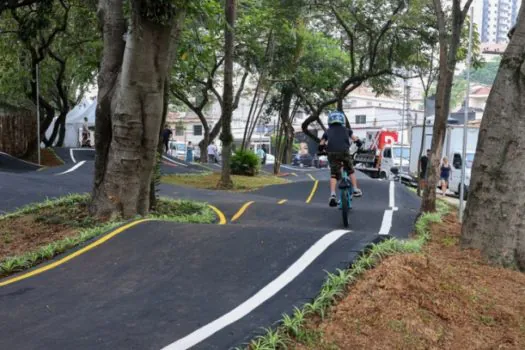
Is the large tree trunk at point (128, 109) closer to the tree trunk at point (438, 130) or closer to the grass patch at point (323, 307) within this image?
the grass patch at point (323, 307)

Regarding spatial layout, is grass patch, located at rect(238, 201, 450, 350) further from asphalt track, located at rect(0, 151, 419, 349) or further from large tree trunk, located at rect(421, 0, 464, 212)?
large tree trunk, located at rect(421, 0, 464, 212)

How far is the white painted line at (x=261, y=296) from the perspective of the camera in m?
3.70

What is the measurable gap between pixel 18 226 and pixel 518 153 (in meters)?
7.06

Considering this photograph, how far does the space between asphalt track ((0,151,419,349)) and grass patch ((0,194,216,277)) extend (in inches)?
25.8

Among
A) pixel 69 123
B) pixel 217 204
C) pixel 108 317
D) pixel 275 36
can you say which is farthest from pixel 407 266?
pixel 69 123

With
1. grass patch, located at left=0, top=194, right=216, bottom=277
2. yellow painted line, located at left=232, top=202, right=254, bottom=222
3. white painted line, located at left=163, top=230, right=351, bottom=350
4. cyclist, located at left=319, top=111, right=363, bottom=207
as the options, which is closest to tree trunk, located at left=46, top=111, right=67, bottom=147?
grass patch, located at left=0, top=194, right=216, bottom=277

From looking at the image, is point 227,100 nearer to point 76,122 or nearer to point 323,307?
point 323,307

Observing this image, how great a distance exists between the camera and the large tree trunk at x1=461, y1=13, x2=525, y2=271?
6.39 m

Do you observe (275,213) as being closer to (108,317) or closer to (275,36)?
(108,317)

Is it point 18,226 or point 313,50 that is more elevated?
point 313,50

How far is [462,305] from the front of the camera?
462 centimetres

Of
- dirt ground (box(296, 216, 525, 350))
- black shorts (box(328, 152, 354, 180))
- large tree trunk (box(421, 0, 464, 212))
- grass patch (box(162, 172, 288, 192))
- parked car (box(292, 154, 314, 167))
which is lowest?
parked car (box(292, 154, 314, 167))

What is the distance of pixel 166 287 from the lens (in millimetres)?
4922

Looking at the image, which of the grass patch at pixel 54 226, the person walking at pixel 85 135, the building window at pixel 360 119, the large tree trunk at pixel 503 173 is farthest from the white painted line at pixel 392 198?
the building window at pixel 360 119
